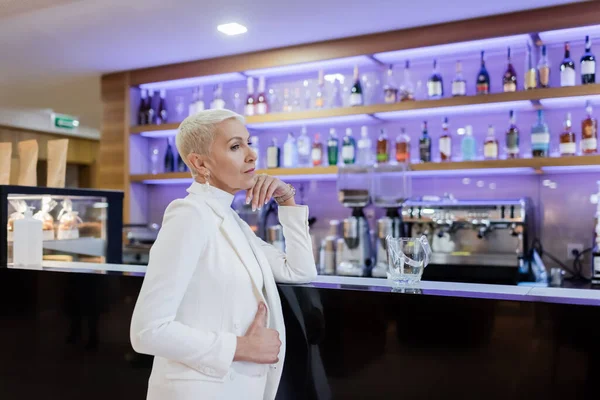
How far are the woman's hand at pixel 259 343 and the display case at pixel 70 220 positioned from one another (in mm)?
1336

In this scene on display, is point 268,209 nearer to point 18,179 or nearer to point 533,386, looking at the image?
point 18,179

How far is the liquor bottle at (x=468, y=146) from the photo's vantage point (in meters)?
3.57

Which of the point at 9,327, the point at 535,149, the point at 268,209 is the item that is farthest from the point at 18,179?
the point at 535,149

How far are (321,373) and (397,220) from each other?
2165 mm

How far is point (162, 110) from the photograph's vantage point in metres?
4.73

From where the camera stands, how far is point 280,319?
130 centimetres

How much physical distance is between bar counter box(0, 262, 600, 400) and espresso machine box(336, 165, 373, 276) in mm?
1972

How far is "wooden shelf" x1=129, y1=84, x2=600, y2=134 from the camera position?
3.12m

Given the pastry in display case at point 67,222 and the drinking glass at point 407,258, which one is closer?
the drinking glass at point 407,258

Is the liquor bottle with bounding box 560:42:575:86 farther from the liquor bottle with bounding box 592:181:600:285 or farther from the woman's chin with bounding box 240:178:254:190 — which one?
the woman's chin with bounding box 240:178:254:190

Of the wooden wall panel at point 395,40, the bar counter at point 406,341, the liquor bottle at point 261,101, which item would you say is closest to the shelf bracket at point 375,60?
the wooden wall panel at point 395,40

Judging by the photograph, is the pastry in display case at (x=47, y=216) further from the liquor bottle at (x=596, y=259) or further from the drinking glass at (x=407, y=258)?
the liquor bottle at (x=596, y=259)

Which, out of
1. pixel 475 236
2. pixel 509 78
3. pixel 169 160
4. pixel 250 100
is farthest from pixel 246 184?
pixel 169 160

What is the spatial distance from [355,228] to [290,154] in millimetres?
814
